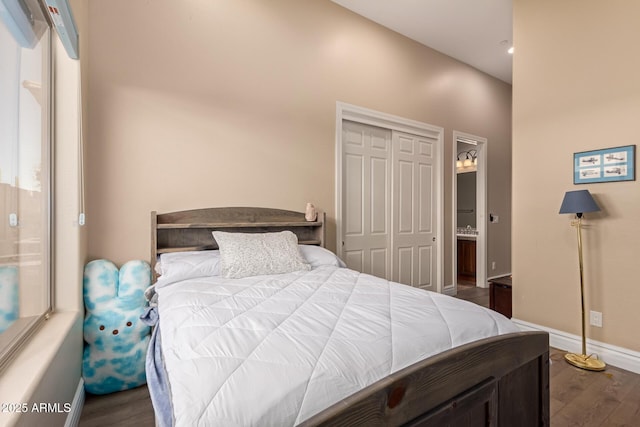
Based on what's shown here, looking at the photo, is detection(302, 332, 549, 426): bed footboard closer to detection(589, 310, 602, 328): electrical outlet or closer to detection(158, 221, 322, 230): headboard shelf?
detection(589, 310, 602, 328): electrical outlet

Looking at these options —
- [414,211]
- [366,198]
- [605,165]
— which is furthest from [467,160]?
[605,165]

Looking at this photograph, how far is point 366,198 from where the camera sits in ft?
11.9

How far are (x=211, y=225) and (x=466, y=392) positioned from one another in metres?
2.03

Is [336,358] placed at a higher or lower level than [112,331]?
higher

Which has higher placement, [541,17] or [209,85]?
[541,17]

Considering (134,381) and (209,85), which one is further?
(209,85)

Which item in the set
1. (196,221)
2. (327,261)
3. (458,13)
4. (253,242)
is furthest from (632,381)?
(458,13)

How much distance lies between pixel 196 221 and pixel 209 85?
1129mm

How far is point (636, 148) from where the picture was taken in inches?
91.3

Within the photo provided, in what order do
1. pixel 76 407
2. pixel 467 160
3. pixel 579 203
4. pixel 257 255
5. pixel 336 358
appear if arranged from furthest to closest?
pixel 467 160 < pixel 579 203 < pixel 257 255 < pixel 76 407 < pixel 336 358

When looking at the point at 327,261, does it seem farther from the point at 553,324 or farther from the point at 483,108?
the point at 483,108

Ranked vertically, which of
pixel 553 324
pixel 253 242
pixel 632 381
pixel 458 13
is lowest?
pixel 632 381

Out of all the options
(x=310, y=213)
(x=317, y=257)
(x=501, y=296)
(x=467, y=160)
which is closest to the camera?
(x=317, y=257)

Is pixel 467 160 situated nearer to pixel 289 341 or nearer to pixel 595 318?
pixel 595 318
